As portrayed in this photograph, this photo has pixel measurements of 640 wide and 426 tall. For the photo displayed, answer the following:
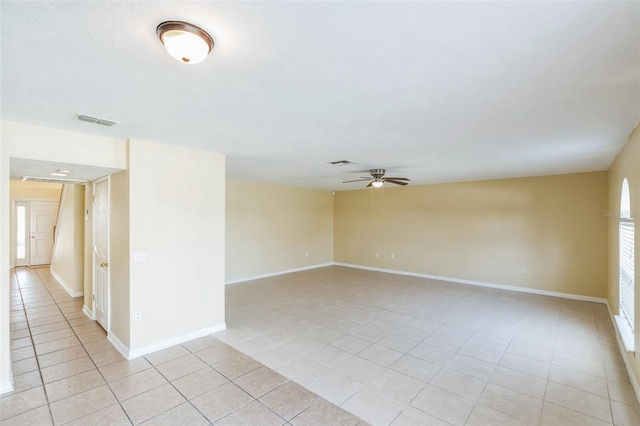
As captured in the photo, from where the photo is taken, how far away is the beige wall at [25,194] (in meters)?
8.46

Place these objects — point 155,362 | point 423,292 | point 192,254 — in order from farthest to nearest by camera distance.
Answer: point 423,292, point 192,254, point 155,362

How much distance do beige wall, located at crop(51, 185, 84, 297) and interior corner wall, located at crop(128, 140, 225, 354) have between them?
10.3 ft

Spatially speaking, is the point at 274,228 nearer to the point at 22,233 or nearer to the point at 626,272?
the point at 626,272

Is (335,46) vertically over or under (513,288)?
over

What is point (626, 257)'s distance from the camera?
3568mm

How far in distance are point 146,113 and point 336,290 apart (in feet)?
16.1

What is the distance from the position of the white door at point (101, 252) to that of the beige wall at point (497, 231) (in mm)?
6365

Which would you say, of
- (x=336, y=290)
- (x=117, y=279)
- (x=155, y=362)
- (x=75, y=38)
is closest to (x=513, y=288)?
(x=336, y=290)

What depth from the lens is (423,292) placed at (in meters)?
6.10

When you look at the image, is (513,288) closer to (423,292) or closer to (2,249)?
(423,292)

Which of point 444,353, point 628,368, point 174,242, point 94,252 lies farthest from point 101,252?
point 628,368

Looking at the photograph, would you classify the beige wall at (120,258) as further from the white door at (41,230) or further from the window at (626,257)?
the white door at (41,230)

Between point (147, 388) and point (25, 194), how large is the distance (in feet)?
30.9

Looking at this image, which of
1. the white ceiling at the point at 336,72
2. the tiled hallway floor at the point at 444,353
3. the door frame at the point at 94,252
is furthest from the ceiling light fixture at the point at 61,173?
the tiled hallway floor at the point at 444,353
